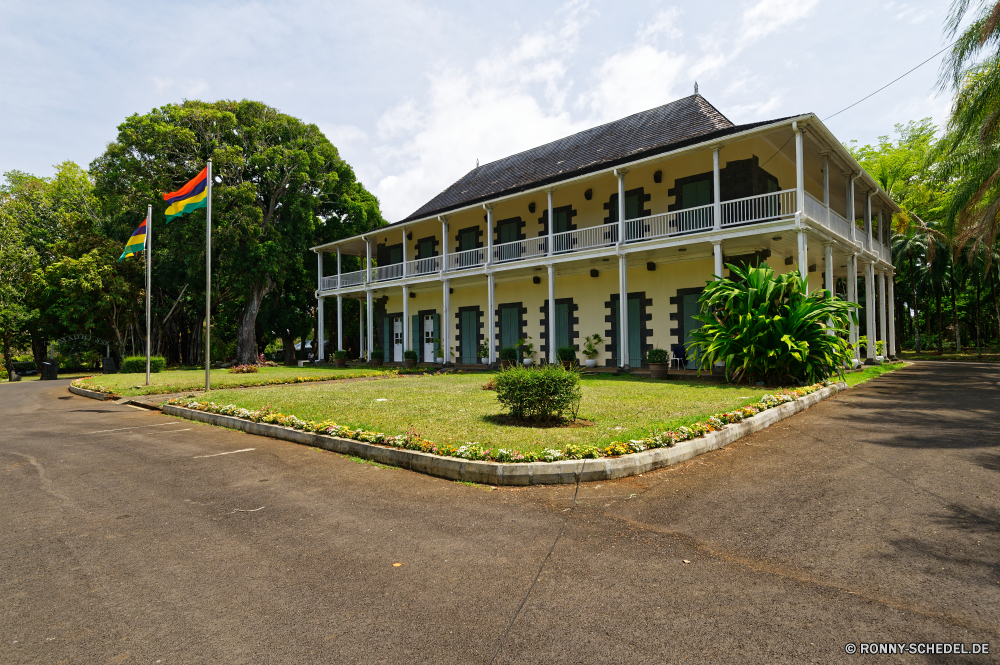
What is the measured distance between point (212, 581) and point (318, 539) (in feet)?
2.59

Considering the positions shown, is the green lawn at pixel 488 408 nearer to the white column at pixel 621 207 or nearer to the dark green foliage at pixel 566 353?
the dark green foliage at pixel 566 353

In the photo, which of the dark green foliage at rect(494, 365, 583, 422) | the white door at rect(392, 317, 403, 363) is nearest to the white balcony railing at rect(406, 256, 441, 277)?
the white door at rect(392, 317, 403, 363)

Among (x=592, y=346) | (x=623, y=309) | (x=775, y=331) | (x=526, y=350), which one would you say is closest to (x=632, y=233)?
(x=623, y=309)

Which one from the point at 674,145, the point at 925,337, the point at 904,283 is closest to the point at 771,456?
the point at 674,145

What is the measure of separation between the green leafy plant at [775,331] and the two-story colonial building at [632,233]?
1765 millimetres

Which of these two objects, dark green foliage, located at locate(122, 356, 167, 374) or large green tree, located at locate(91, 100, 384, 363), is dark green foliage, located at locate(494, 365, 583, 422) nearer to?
dark green foliage, located at locate(122, 356, 167, 374)

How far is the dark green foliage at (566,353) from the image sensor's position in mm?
18188

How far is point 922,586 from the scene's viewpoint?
2.91 metres

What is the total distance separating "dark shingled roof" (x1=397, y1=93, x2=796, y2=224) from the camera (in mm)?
16984

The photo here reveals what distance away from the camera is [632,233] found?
17.4 m

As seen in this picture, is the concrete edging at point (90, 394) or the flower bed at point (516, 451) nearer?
the flower bed at point (516, 451)

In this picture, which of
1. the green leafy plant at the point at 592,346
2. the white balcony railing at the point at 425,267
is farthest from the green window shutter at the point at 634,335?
the white balcony railing at the point at 425,267

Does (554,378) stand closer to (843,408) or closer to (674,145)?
(843,408)

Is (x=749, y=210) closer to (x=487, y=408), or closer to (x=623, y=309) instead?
(x=623, y=309)
